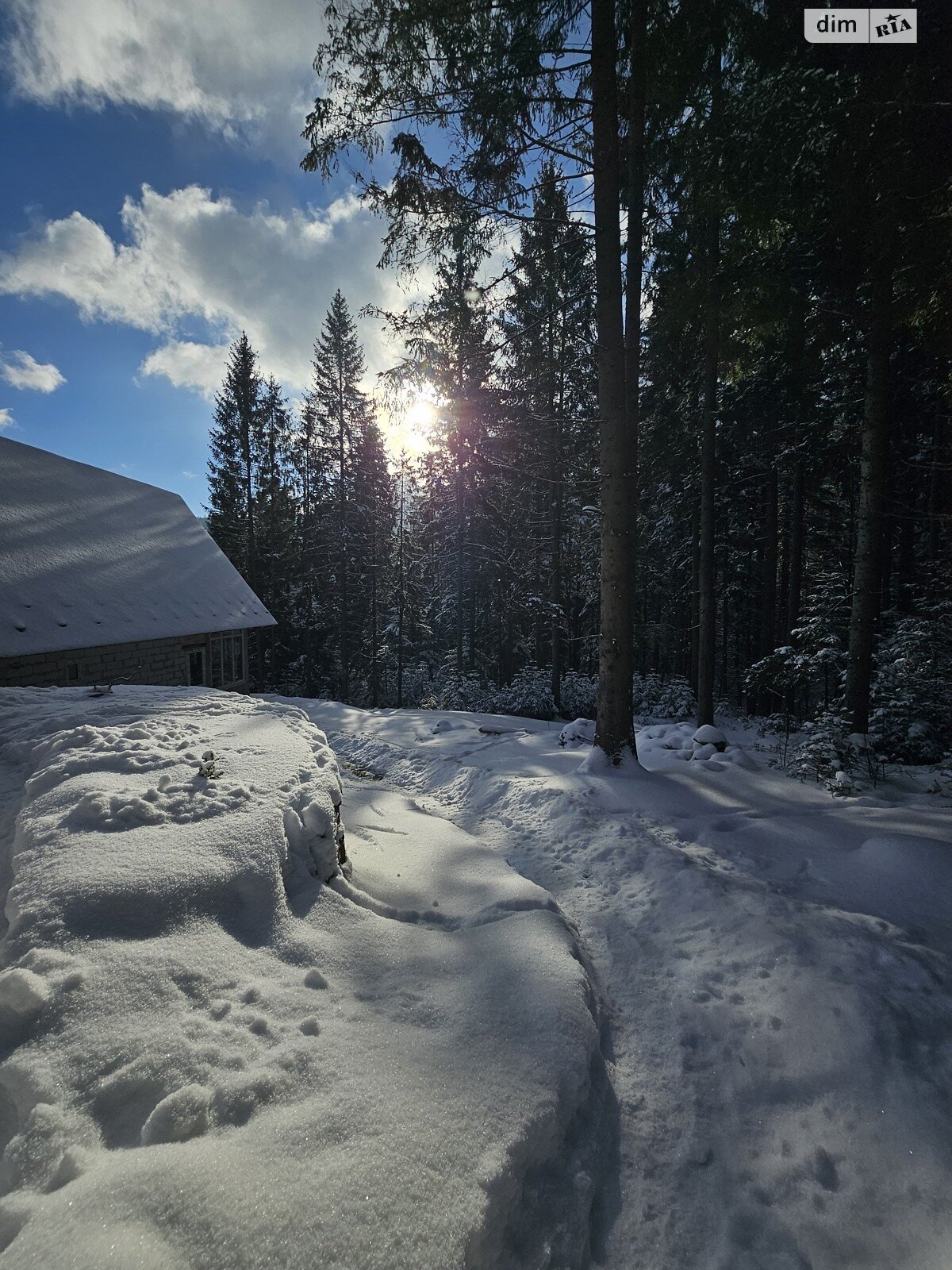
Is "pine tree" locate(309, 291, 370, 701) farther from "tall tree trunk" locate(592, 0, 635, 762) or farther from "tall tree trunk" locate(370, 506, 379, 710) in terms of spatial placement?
"tall tree trunk" locate(592, 0, 635, 762)

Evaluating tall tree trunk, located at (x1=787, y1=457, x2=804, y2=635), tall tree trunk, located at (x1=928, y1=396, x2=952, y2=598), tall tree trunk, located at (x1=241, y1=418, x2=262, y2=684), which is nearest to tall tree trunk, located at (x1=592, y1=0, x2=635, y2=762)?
tall tree trunk, located at (x1=928, y1=396, x2=952, y2=598)

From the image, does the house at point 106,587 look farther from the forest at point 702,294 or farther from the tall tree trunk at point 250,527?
the forest at point 702,294

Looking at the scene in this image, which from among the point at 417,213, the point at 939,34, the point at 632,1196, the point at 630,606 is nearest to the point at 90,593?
the point at 417,213

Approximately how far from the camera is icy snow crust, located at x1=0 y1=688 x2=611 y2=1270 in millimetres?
1450

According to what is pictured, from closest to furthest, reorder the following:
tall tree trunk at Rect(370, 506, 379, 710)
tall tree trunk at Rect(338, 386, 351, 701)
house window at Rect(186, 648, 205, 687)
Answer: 1. house window at Rect(186, 648, 205, 687)
2. tall tree trunk at Rect(338, 386, 351, 701)
3. tall tree trunk at Rect(370, 506, 379, 710)

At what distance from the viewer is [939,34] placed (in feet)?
16.0

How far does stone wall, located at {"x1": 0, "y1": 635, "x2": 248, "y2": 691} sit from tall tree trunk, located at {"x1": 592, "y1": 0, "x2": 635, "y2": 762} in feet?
33.7

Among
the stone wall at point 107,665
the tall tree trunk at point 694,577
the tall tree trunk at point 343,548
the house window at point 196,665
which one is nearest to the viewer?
the stone wall at point 107,665

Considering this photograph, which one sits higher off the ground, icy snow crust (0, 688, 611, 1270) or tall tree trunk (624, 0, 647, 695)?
tall tree trunk (624, 0, 647, 695)

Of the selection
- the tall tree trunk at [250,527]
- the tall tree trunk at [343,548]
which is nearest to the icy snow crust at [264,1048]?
the tall tree trunk at [343,548]

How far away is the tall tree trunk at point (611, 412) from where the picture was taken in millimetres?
5781

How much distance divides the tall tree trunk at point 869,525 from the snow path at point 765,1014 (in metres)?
2.70

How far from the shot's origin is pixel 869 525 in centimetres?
733

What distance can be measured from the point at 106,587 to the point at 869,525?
15774 mm
